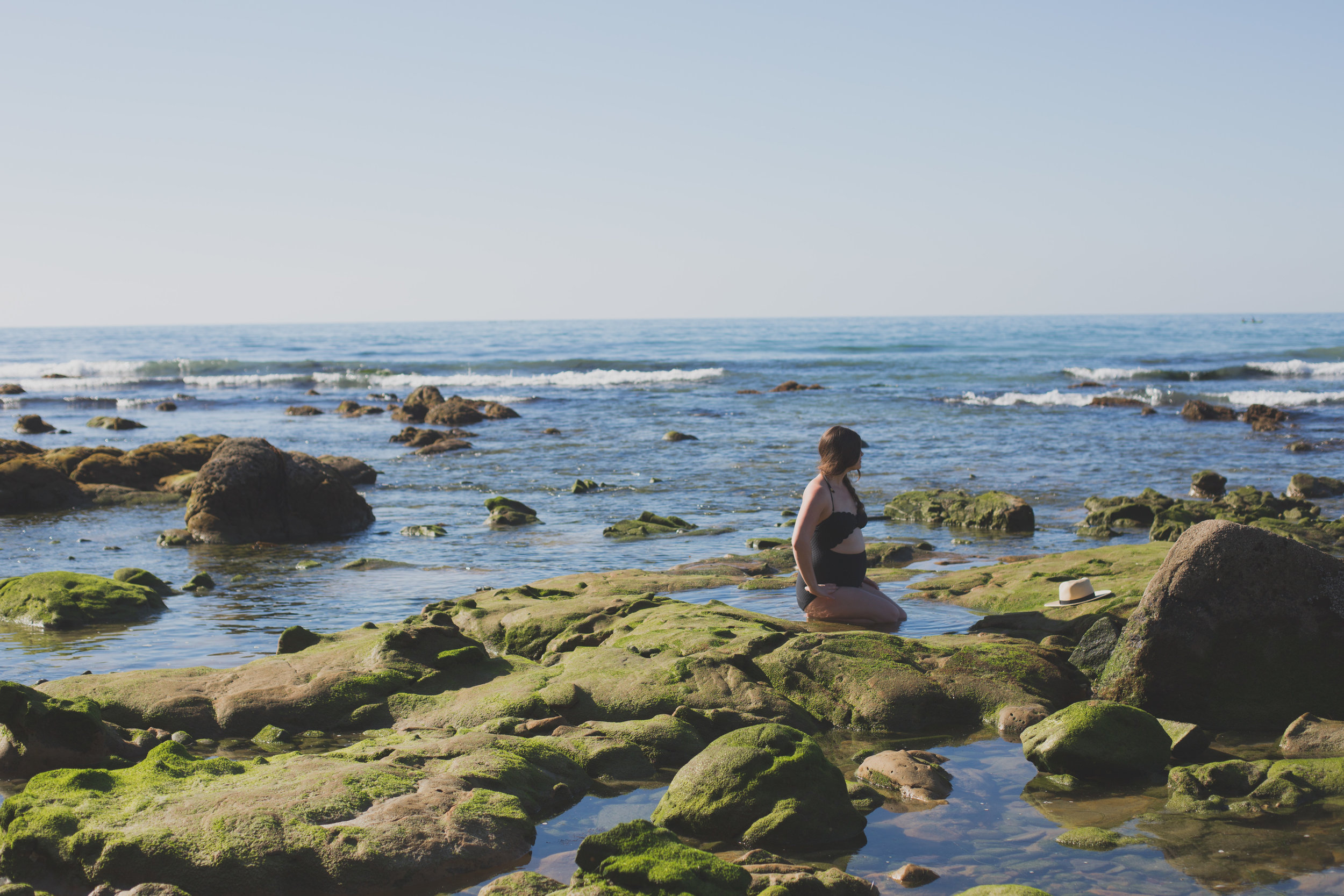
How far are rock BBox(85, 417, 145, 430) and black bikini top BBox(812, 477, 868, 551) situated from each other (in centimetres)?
2697

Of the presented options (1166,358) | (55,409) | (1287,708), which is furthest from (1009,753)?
(1166,358)

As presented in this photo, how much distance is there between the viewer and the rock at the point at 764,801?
4578mm

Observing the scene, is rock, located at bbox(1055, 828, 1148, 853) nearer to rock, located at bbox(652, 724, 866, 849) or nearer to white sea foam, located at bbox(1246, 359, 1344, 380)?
rock, located at bbox(652, 724, 866, 849)

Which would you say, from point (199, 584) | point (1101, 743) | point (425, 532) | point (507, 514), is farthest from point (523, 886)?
point (507, 514)

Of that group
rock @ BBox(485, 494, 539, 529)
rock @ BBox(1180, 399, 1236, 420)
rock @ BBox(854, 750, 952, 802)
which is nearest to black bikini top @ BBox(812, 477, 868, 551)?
rock @ BBox(854, 750, 952, 802)

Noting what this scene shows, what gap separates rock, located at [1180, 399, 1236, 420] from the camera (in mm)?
27531

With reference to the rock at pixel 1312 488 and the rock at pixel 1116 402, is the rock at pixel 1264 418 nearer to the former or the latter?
the rock at pixel 1116 402

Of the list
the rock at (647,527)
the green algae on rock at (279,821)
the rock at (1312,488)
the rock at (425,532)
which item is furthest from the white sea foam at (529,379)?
the green algae on rock at (279,821)

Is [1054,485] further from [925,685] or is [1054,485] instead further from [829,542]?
[925,685]

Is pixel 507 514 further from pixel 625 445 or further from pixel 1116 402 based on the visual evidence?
pixel 1116 402

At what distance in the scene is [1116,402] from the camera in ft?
107

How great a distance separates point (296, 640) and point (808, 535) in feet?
12.4

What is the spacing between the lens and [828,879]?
13.0ft

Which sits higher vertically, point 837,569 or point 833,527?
point 833,527
